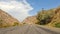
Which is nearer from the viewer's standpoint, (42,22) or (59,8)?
(42,22)

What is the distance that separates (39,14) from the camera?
7356cm

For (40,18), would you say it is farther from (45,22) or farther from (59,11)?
(59,11)

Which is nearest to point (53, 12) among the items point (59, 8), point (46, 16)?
point (59, 8)

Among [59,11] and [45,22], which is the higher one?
[59,11]

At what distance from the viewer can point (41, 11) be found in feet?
249

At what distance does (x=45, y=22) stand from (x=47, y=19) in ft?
6.61

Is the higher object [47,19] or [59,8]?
[59,8]

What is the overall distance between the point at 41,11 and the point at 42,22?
25.5 feet

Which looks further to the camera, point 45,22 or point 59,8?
point 59,8

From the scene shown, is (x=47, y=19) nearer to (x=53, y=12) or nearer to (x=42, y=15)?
(x=42, y=15)

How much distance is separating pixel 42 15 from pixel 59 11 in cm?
792

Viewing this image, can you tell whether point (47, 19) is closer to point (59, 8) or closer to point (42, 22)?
point (42, 22)

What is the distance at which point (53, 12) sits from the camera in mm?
77500

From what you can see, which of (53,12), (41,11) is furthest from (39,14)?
(53,12)
